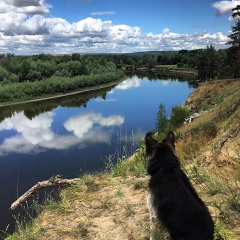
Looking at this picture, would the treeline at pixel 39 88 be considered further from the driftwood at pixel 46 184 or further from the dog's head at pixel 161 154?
the dog's head at pixel 161 154

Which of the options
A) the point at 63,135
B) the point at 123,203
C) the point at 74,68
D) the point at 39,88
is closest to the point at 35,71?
the point at 74,68

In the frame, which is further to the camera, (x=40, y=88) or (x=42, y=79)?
(x=42, y=79)

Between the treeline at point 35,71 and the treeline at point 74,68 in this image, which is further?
the treeline at point 35,71

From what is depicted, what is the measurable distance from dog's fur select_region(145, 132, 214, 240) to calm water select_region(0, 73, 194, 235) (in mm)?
4872

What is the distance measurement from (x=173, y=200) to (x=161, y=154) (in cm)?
69

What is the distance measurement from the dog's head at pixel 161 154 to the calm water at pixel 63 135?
4.80 metres

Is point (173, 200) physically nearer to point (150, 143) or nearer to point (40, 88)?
point (150, 143)

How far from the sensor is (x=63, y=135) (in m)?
37.0

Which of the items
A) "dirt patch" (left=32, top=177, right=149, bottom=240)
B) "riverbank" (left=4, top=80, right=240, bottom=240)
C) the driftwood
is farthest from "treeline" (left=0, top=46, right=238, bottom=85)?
"dirt patch" (left=32, top=177, right=149, bottom=240)

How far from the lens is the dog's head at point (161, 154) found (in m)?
3.89

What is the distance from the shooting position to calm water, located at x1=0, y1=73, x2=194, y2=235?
23472mm

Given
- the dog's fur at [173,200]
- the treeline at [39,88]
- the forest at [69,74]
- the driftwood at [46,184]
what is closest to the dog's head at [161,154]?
the dog's fur at [173,200]

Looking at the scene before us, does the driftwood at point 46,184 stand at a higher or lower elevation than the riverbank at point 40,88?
higher

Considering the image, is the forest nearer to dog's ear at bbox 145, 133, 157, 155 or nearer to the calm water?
the calm water
